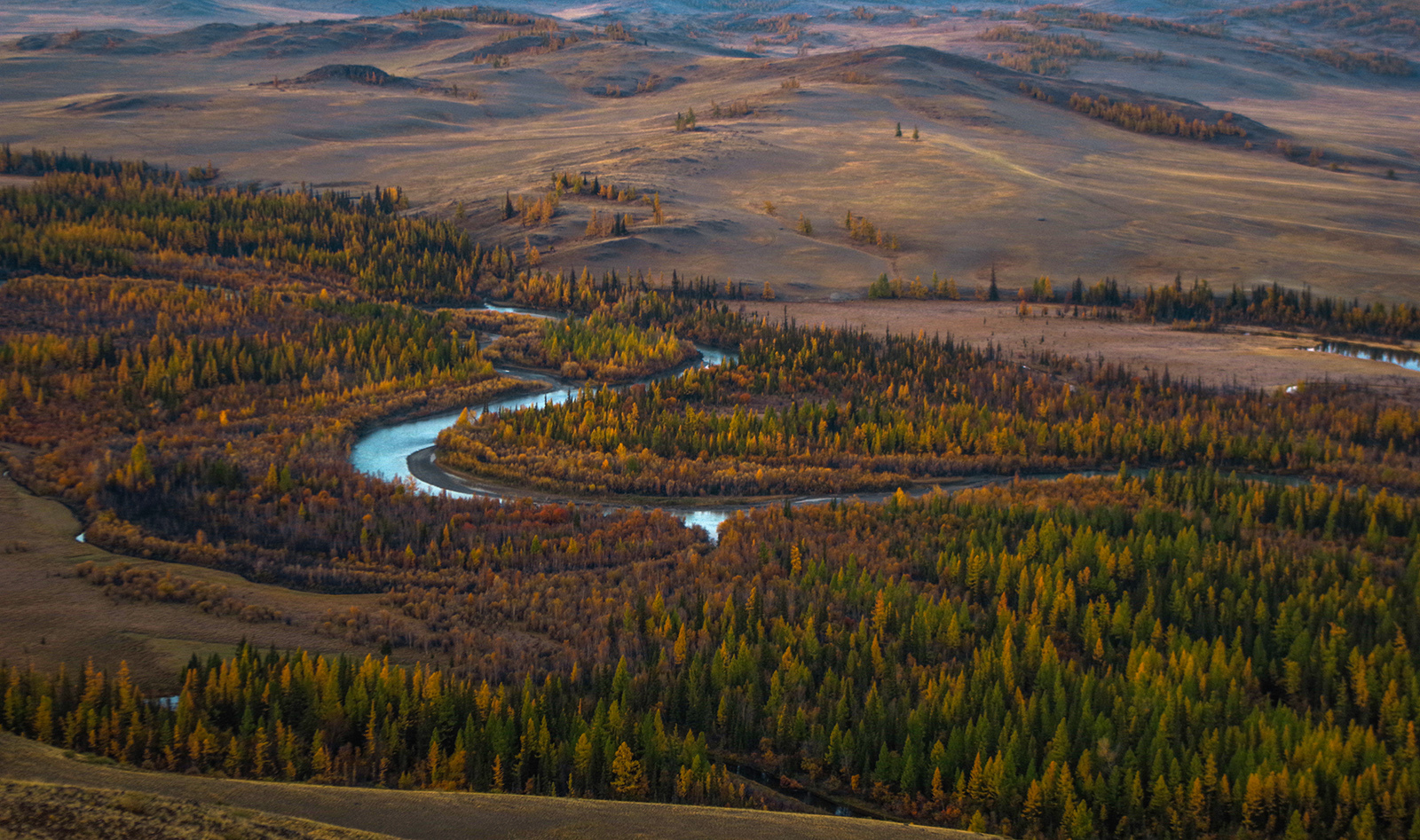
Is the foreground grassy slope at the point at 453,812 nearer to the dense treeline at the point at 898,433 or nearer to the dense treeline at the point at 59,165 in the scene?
the dense treeline at the point at 898,433

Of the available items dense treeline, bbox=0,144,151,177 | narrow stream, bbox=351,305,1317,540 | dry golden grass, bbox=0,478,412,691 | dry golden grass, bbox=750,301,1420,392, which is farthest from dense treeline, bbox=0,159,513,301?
dry golden grass, bbox=0,478,412,691

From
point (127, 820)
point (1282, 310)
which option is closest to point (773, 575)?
point (127, 820)

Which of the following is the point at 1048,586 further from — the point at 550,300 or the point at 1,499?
the point at 550,300

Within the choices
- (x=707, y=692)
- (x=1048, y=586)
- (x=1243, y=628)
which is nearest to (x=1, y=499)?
(x=707, y=692)

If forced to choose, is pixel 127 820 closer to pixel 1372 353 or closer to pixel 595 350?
pixel 595 350

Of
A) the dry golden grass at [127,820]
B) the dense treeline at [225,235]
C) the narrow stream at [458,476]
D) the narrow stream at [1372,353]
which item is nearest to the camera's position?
the dry golden grass at [127,820]

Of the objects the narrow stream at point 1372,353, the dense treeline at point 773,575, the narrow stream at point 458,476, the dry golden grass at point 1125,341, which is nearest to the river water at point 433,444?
the narrow stream at point 458,476
